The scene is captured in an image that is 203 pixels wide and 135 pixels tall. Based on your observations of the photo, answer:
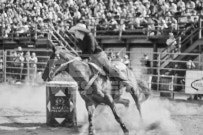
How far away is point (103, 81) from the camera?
26.7 feet

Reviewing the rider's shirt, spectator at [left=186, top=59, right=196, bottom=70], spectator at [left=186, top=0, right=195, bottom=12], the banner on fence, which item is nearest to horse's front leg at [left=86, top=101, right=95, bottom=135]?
the rider's shirt

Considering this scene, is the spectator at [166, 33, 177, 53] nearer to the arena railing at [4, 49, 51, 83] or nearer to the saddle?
the arena railing at [4, 49, 51, 83]

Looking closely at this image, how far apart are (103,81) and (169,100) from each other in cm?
625

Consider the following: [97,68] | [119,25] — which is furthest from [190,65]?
[97,68]

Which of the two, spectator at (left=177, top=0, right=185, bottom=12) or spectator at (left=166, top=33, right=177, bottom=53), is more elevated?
spectator at (left=177, top=0, right=185, bottom=12)

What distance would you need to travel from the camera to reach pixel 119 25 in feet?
65.7

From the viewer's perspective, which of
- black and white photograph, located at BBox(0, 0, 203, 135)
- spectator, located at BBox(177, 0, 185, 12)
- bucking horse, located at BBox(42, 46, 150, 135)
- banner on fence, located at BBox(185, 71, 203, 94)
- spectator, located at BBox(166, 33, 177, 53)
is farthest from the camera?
spectator, located at BBox(177, 0, 185, 12)

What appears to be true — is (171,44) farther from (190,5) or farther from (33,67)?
(33,67)

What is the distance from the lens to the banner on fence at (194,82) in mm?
13500

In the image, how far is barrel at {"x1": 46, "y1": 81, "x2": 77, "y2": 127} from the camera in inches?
341

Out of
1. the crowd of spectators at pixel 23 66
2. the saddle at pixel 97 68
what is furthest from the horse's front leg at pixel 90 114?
the crowd of spectators at pixel 23 66

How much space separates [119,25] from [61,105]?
1187 centimetres

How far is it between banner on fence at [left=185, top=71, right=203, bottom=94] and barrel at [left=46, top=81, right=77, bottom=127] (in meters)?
6.14

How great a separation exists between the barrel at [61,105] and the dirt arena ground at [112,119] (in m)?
0.24
